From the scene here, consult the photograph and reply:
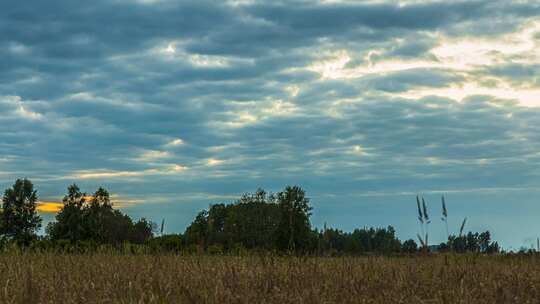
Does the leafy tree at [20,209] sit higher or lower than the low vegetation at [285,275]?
higher

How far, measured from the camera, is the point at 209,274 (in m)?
8.76

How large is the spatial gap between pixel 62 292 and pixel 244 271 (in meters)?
2.68

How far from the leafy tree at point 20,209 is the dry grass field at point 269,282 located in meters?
91.7

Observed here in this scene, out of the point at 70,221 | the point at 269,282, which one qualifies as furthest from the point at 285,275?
the point at 70,221

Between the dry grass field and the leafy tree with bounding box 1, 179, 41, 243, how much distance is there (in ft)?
301

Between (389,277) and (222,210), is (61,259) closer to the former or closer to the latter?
(389,277)

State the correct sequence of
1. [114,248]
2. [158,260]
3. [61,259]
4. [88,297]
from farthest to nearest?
[114,248]
[61,259]
[158,260]
[88,297]

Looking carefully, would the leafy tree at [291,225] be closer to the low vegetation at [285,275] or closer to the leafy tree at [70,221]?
the low vegetation at [285,275]

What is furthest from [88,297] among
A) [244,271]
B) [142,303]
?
[244,271]

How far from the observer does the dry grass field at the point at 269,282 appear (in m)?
6.60

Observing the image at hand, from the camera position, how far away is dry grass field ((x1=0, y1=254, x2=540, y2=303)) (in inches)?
260

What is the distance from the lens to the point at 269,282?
7.91m

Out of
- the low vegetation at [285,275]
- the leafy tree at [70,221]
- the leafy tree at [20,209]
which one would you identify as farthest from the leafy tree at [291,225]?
the leafy tree at [20,209]

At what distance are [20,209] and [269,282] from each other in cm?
9833
